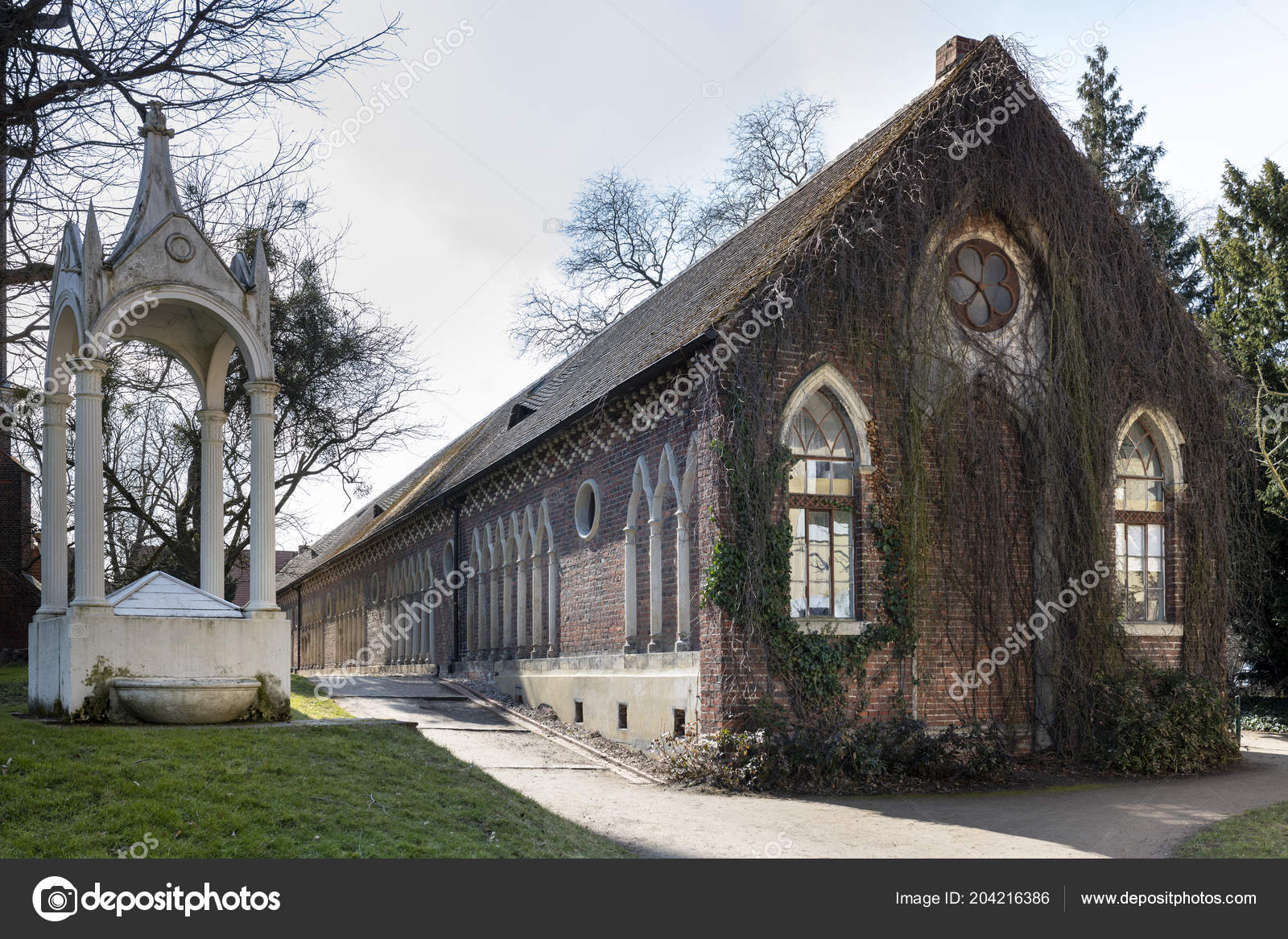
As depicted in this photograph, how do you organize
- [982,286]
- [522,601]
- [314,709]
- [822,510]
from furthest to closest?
[522,601], [982,286], [314,709], [822,510]

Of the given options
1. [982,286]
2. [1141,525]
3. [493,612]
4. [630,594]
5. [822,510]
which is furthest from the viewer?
[493,612]

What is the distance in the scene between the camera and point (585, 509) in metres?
19.0

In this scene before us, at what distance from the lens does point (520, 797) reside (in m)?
10.6

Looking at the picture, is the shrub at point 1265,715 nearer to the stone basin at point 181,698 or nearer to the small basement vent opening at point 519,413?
the small basement vent opening at point 519,413

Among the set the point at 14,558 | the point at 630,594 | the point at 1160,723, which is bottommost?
the point at 1160,723

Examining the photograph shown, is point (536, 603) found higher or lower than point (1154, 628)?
higher

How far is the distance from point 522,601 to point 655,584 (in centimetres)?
651

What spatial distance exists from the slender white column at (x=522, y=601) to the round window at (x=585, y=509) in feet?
10.6

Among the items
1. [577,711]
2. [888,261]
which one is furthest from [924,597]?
[577,711]

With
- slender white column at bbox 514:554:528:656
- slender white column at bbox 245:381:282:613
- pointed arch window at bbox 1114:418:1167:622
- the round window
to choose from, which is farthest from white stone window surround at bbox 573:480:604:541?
pointed arch window at bbox 1114:418:1167:622

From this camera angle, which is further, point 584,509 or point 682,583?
point 584,509

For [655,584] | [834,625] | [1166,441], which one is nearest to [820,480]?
[834,625]

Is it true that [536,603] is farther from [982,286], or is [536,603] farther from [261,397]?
[982,286]
